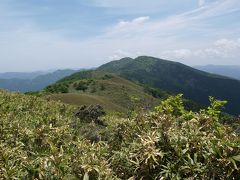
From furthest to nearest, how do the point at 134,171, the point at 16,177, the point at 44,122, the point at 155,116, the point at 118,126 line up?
1. the point at 44,122
2. the point at 118,126
3. the point at 155,116
4. the point at 134,171
5. the point at 16,177

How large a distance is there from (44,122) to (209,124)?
553 centimetres

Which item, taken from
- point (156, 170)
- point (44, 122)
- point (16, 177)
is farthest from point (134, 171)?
point (44, 122)

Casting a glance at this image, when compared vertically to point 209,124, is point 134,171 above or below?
below

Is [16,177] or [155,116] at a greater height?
[155,116]

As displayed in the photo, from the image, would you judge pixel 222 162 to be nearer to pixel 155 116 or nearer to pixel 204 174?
pixel 204 174

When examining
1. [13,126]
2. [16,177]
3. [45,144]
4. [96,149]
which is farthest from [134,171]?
[13,126]

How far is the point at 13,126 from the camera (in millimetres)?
10359

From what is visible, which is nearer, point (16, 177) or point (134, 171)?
point (16, 177)

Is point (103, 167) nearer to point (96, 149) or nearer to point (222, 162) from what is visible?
point (96, 149)

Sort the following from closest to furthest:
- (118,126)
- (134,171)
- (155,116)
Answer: (134,171) < (155,116) < (118,126)

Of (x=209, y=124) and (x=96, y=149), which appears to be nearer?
(x=96, y=149)

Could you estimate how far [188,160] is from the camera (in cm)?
693

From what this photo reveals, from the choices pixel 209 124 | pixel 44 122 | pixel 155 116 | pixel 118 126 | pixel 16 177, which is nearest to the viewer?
pixel 16 177

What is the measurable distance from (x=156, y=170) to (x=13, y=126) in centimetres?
476
